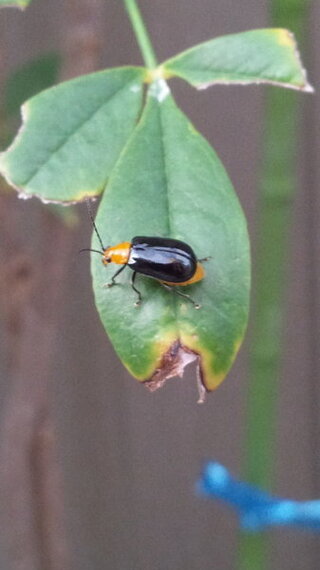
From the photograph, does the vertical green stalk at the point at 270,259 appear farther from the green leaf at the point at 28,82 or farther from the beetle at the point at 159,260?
the green leaf at the point at 28,82

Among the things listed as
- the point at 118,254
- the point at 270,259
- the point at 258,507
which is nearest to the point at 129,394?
the point at 258,507

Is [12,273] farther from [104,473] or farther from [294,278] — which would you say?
[104,473]

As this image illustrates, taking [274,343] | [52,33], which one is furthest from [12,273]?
[52,33]

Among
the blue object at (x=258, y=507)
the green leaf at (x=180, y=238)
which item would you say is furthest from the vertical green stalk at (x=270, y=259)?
the green leaf at (x=180, y=238)

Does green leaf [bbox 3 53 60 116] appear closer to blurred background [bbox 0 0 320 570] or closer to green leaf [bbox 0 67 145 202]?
blurred background [bbox 0 0 320 570]

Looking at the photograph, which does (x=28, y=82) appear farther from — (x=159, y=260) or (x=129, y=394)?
(x=129, y=394)

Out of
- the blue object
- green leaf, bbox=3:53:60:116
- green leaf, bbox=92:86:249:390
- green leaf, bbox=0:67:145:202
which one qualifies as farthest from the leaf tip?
green leaf, bbox=3:53:60:116
